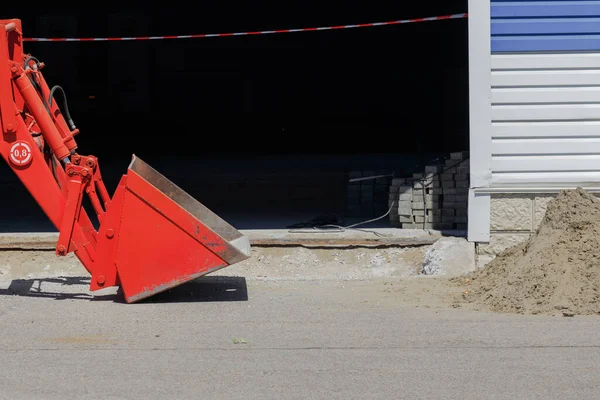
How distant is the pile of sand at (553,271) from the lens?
8.63 m

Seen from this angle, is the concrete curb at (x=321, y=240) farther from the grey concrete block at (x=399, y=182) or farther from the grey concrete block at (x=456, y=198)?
the grey concrete block at (x=399, y=182)

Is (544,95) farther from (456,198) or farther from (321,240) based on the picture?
(321,240)

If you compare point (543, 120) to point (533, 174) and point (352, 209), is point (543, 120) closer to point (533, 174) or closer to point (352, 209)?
point (533, 174)

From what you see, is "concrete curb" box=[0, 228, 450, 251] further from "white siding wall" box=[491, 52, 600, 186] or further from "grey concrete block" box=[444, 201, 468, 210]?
"white siding wall" box=[491, 52, 600, 186]

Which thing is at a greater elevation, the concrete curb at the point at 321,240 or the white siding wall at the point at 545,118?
Result: the white siding wall at the point at 545,118

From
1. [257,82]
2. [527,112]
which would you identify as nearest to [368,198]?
[527,112]

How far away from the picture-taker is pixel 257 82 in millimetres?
22297

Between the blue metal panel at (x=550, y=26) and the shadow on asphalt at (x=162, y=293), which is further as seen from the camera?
the blue metal panel at (x=550, y=26)

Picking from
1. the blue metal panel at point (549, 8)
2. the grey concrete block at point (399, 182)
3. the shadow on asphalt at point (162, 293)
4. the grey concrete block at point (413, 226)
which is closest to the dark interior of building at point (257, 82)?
the grey concrete block at point (399, 182)

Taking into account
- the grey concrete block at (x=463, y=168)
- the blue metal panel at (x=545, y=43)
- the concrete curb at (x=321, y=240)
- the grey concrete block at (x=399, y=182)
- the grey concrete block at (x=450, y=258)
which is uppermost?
the blue metal panel at (x=545, y=43)

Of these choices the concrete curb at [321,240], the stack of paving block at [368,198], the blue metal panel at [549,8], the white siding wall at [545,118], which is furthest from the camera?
the stack of paving block at [368,198]

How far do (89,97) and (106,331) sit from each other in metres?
15.8

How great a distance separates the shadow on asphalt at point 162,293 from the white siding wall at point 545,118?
11.8ft

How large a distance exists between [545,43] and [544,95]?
23.8 inches
